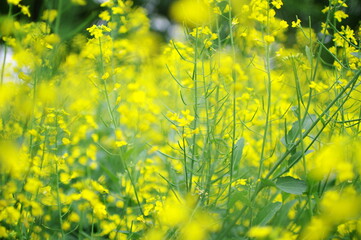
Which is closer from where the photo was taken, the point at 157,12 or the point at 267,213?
the point at 267,213

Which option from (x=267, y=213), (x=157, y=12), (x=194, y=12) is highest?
(x=157, y=12)

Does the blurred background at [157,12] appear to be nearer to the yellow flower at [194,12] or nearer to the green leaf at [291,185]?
the yellow flower at [194,12]

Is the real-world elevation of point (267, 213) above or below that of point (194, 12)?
below

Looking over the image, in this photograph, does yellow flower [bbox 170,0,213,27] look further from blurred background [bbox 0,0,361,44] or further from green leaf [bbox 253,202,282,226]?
green leaf [bbox 253,202,282,226]

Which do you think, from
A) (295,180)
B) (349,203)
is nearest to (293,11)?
(295,180)

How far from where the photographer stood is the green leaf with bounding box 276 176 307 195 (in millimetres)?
1270

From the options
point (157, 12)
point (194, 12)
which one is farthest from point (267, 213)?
point (157, 12)

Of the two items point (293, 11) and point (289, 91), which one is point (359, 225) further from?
point (293, 11)

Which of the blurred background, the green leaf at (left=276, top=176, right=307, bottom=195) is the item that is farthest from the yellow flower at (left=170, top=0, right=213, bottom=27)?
the green leaf at (left=276, top=176, right=307, bottom=195)

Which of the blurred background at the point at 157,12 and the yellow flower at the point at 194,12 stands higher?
the blurred background at the point at 157,12

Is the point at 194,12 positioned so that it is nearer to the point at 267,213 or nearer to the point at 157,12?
the point at 267,213

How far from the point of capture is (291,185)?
1.29 meters

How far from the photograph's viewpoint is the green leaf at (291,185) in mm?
1270

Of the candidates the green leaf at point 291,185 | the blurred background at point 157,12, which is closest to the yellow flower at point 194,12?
the blurred background at point 157,12
